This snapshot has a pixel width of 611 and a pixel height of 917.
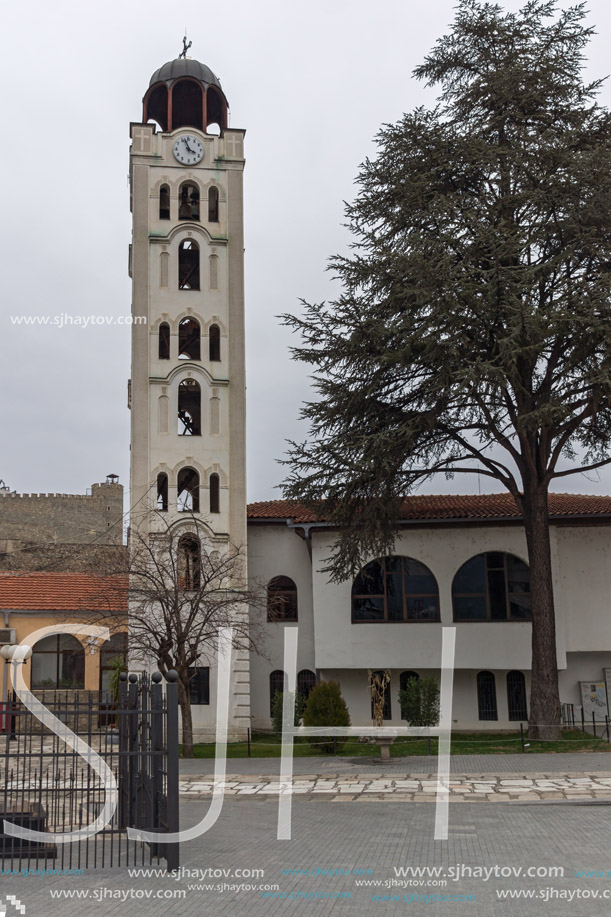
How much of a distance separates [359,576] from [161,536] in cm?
617

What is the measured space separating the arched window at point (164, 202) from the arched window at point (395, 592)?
13.3m

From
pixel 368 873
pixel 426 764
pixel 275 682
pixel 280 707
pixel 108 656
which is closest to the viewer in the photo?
pixel 368 873

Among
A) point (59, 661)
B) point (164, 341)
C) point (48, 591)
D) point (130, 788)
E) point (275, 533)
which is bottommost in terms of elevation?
point (130, 788)

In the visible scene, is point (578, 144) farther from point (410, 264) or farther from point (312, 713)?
point (312, 713)

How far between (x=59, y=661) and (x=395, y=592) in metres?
11.9

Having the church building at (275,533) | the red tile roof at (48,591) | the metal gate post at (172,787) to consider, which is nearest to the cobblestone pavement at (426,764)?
the church building at (275,533)

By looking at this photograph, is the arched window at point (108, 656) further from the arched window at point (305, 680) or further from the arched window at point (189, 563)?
the arched window at point (305, 680)

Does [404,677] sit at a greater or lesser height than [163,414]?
lesser

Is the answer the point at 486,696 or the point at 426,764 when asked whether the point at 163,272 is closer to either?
the point at 486,696

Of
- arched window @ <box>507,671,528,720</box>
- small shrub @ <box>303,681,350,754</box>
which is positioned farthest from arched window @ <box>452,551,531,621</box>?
small shrub @ <box>303,681,350,754</box>

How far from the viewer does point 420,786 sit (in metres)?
16.2

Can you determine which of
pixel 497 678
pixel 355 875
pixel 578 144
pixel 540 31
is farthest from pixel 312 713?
pixel 540 31

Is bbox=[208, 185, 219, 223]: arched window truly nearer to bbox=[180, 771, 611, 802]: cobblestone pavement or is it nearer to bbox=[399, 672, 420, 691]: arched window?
bbox=[399, 672, 420, 691]: arched window

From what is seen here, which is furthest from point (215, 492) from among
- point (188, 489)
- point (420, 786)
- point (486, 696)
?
point (420, 786)
